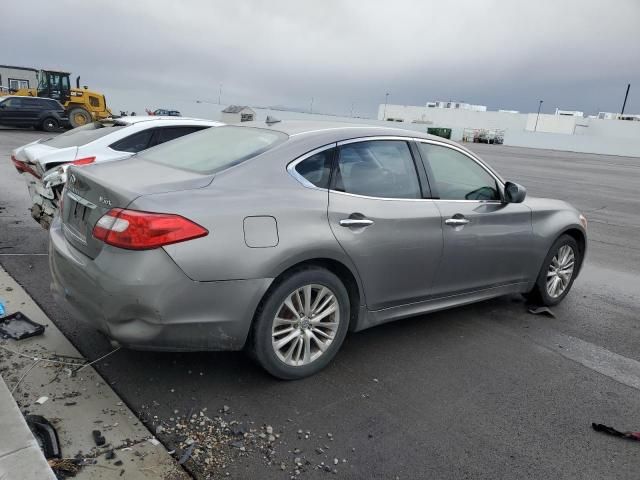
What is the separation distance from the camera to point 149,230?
2.94 meters

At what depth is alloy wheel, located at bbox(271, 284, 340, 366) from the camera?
136 inches

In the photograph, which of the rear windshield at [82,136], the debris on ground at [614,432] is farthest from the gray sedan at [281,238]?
the rear windshield at [82,136]

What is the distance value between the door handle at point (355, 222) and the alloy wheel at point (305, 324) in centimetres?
44

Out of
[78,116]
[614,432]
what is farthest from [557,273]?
[78,116]

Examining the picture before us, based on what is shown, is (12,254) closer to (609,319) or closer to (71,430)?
(71,430)

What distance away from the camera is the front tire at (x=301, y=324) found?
11.0ft

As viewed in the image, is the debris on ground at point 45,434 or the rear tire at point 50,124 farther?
the rear tire at point 50,124

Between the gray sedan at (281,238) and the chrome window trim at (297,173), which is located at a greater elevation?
the chrome window trim at (297,173)

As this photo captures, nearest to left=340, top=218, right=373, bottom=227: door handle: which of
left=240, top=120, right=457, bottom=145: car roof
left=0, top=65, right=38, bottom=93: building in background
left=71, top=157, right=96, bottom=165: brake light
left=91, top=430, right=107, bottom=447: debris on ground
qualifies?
left=240, top=120, right=457, bottom=145: car roof

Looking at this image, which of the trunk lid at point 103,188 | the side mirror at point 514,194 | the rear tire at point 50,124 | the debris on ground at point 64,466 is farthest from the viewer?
the rear tire at point 50,124

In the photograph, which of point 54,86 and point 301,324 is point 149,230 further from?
point 54,86

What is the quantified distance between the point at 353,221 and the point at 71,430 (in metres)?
2.07

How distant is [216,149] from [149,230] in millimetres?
1144

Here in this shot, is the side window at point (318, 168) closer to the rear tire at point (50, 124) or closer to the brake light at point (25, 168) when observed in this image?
the brake light at point (25, 168)
